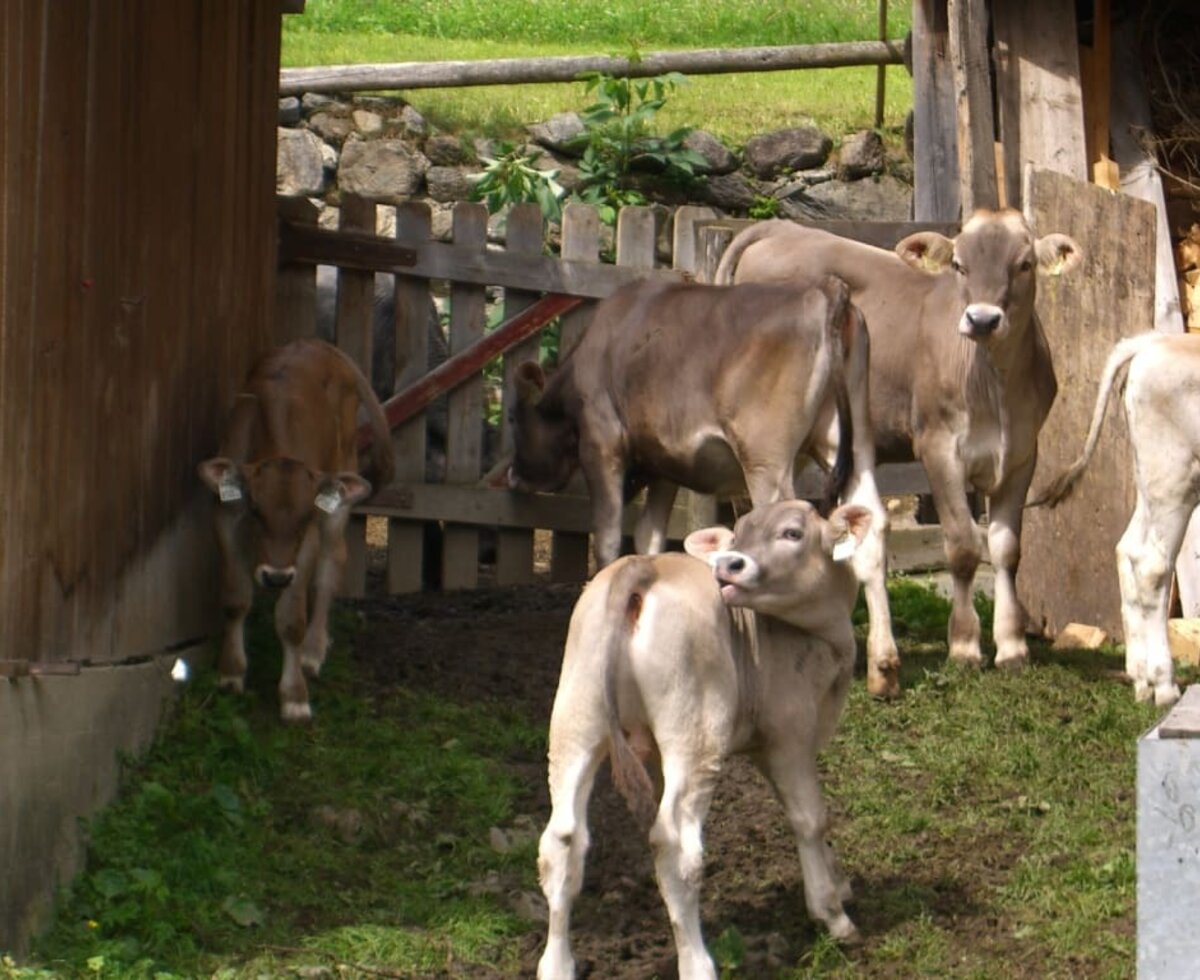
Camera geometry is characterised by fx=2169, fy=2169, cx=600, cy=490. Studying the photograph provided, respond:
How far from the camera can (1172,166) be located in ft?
46.6

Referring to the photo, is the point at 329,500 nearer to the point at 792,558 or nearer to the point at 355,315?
the point at 792,558

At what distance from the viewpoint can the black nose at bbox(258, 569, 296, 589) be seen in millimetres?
9211

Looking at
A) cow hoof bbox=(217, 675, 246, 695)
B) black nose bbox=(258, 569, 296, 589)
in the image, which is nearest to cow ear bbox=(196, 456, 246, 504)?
black nose bbox=(258, 569, 296, 589)

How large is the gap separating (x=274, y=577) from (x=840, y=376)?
303 cm

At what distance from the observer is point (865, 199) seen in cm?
1892

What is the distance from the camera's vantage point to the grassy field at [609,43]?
66.1 feet

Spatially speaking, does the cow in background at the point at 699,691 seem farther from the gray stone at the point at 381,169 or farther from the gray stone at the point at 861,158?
the gray stone at the point at 861,158

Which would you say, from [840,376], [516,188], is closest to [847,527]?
[840,376]

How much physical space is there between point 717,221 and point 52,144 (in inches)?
236

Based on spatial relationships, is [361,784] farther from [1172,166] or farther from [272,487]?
[1172,166]

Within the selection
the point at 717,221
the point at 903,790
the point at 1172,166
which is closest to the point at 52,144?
the point at 903,790

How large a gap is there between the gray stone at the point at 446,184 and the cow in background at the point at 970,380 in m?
7.16

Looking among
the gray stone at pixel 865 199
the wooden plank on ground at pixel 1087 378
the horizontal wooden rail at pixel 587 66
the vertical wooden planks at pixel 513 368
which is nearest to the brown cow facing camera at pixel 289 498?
the vertical wooden planks at pixel 513 368

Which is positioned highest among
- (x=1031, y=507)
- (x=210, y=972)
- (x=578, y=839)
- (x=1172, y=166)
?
(x=1172, y=166)
